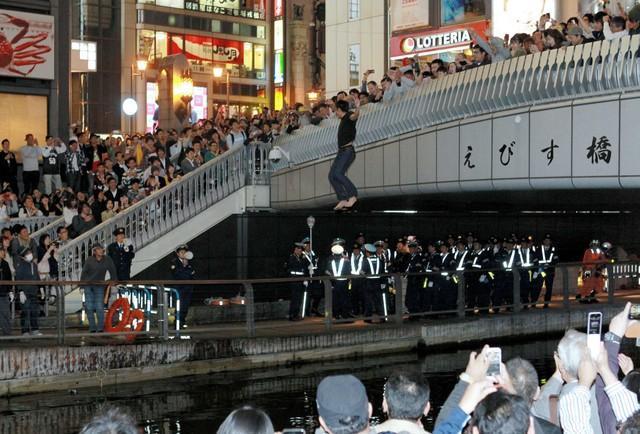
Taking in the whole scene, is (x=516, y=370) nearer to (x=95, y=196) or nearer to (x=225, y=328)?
(x=225, y=328)

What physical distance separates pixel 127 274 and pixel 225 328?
398 cm

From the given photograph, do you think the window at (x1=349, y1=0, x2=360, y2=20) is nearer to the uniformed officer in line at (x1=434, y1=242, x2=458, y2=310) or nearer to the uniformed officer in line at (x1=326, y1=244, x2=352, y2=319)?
the uniformed officer in line at (x1=434, y1=242, x2=458, y2=310)

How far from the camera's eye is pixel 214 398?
16016 millimetres

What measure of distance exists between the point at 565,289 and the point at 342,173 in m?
8.65

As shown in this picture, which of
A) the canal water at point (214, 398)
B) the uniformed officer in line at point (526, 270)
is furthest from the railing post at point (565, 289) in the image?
the canal water at point (214, 398)

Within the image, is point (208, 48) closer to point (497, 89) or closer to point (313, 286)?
point (313, 286)

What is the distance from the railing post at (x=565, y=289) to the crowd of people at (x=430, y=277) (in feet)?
1.08

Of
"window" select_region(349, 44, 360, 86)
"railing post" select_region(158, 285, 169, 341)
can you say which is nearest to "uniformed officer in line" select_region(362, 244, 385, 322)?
"railing post" select_region(158, 285, 169, 341)

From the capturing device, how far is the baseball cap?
16.1ft

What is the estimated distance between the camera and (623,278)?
25.4m

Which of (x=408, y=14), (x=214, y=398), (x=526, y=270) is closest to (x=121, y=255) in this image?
(x=214, y=398)

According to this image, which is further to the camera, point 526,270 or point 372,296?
point 526,270

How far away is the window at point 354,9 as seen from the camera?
46531mm

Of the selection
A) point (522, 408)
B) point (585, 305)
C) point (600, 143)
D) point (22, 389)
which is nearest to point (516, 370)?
point (522, 408)
